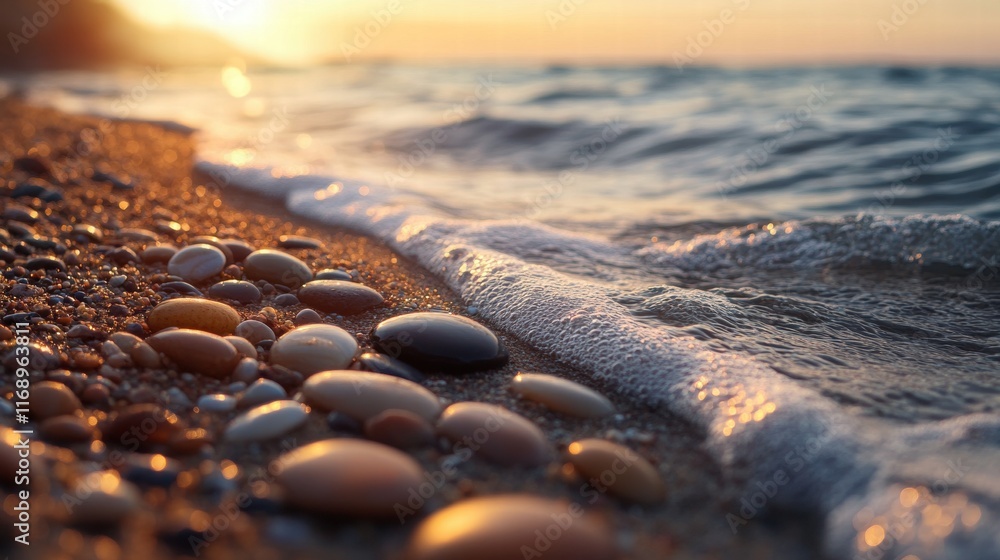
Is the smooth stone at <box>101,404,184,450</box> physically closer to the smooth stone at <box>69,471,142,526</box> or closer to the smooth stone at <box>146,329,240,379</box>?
the smooth stone at <box>69,471,142,526</box>

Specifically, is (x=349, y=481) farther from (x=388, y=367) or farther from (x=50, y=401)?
(x=50, y=401)

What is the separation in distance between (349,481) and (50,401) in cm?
93

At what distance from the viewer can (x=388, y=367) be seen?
2.24m

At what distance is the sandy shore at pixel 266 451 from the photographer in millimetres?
1414

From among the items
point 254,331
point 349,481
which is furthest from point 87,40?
point 349,481

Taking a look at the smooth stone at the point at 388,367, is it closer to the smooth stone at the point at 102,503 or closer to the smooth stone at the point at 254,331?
the smooth stone at the point at 254,331

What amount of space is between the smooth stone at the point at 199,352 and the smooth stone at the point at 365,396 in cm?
31

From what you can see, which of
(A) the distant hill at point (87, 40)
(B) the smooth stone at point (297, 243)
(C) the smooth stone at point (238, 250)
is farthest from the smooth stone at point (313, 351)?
(A) the distant hill at point (87, 40)

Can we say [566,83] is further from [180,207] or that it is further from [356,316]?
[356,316]

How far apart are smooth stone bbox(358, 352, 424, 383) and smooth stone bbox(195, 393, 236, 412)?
1.47 ft

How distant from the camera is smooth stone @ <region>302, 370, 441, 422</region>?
1.91 m

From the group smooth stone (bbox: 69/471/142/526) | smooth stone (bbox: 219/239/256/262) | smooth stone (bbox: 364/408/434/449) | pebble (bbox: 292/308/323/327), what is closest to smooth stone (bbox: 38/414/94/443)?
smooth stone (bbox: 69/471/142/526)

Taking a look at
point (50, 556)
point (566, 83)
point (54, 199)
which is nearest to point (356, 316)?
point (50, 556)

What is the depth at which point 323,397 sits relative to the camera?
1.94 m
